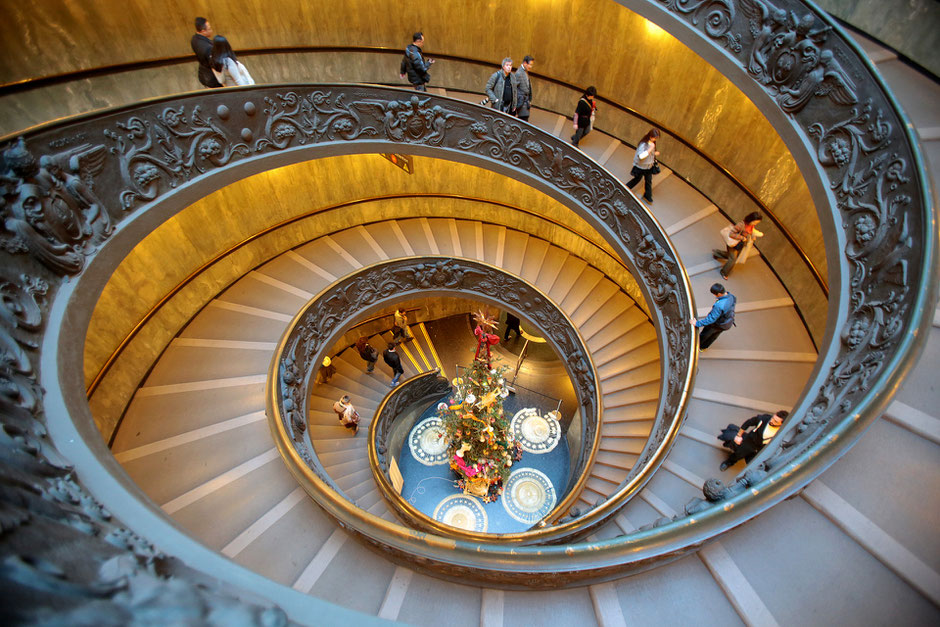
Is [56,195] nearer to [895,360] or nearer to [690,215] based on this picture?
[895,360]

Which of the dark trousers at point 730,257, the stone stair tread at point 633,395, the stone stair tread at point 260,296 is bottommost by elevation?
the stone stair tread at point 633,395

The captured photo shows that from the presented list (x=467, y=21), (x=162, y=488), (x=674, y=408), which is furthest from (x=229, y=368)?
(x=467, y=21)

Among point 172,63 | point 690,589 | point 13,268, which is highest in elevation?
point 172,63

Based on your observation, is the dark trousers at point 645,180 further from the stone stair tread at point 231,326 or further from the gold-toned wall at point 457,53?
the stone stair tread at point 231,326

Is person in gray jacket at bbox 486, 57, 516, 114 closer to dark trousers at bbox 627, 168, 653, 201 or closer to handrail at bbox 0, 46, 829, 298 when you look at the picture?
handrail at bbox 0, 46, 829, 298

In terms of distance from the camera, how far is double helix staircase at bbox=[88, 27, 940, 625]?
2631 millimetres

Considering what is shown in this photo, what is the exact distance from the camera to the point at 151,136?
17.1 feet

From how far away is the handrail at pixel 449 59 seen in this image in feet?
17.9

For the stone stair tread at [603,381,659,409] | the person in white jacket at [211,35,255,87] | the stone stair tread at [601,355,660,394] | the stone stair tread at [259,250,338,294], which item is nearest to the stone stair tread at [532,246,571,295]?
the stone stair tread at [601,355,660,394]

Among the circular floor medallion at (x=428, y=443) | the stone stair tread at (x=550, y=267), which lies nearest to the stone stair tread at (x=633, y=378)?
the stone stair tread at (x=550, y=267)

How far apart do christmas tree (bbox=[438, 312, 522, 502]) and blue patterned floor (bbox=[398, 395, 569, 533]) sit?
12.9 inches

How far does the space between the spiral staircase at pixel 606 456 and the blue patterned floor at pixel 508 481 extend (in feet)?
5.08

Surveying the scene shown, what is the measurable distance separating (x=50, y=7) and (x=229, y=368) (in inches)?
204

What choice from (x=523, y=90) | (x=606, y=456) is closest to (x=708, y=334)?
(x=606, y=456)
